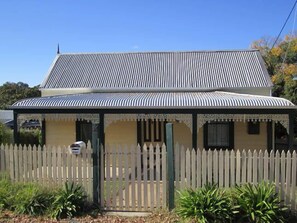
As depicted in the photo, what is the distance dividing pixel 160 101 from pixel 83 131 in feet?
14.2

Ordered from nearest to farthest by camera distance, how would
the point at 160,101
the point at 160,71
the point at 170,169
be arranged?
the point at 170,169
the point at 160,101
the point at 160,71

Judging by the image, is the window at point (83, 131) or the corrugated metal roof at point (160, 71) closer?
the window at point (83, 131)

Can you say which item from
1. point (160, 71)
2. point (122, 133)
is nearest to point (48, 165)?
point (122, 133)

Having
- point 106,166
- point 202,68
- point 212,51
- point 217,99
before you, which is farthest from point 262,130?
point 106,166

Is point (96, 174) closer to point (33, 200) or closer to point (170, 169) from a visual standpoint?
point (33, 200)

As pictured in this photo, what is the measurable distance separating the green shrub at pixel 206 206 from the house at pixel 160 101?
2.57 m

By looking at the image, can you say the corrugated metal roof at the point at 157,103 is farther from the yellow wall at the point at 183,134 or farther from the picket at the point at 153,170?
the picket at the point at 153,170

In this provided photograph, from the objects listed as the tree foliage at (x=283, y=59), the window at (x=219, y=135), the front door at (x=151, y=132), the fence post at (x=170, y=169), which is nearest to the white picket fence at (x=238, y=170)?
the fence post at (x=170, y=169)

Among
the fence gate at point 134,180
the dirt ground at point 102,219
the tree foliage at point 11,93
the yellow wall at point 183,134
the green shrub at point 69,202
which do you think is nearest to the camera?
the dirt ground at point 102,219

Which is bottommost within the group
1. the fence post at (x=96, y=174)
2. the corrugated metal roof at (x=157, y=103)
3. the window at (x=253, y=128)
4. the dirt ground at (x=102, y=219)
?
the dirt ground at (x=102, y=219)

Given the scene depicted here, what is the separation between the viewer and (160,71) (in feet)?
60.4

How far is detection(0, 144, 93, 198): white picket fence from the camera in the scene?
8.05 meters

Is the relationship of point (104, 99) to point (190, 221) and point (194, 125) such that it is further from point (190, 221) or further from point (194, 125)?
point (190, 221)

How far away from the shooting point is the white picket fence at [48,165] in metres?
8.05
